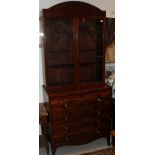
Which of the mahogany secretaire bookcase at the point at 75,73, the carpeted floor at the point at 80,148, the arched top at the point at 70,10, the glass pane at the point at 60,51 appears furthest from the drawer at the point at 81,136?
the arched top at the point at 70,10

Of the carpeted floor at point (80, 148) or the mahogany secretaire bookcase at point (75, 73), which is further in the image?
the carpeted floor at point (80, 148)

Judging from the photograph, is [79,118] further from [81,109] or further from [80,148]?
[80,148]

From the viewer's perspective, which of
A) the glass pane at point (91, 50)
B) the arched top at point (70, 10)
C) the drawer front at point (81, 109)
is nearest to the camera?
the arched top at point (70, 10)

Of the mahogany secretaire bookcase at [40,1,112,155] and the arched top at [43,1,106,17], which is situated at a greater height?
the arched top at [43,1,106,17]

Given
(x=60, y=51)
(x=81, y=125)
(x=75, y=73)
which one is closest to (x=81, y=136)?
(x=81, y=125)

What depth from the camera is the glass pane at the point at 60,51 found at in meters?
2.67

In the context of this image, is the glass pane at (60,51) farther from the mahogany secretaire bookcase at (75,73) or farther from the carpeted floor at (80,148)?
the carpeted floor at (80,148)

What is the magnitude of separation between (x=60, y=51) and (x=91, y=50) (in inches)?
16.5

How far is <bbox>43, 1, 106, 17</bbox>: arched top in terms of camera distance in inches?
100

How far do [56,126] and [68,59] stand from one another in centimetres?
84

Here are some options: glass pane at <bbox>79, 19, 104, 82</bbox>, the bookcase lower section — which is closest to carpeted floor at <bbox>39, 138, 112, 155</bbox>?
the bookcase lower section

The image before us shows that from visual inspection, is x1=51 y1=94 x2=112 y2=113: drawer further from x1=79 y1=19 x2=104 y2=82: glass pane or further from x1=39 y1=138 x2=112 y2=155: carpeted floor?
x1=39 y1=138 x2=112 y2=155: carpeted floor

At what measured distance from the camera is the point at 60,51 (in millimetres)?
2764
